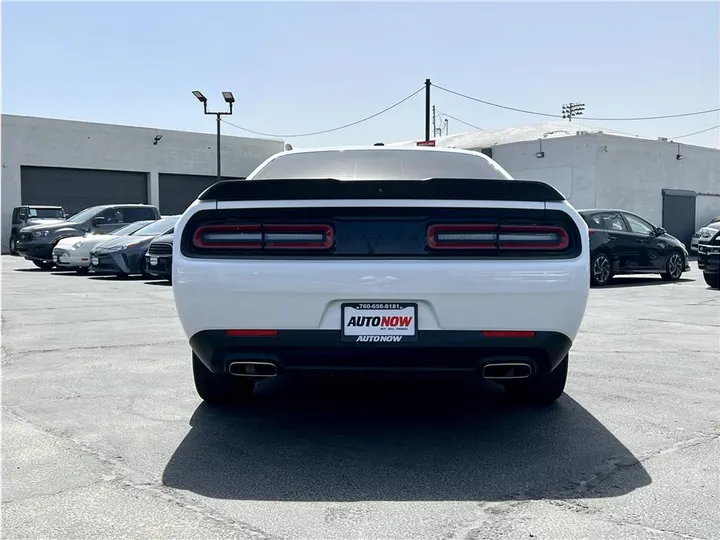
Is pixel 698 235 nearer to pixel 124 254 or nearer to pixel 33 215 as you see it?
pixel 124 254

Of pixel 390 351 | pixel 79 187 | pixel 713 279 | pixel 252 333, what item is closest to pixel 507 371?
pixel 390 351

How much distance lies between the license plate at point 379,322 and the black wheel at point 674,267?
12.5 meters

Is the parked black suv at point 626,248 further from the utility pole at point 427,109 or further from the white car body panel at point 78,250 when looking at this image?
the utility pole at point 427,109

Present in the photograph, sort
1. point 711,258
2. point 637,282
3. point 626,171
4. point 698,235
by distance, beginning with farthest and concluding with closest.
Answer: point 626,171, point 698,235, point 637,282, point 711,258

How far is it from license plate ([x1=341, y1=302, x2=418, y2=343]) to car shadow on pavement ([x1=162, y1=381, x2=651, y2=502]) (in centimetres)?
57

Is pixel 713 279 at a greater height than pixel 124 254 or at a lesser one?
lesser

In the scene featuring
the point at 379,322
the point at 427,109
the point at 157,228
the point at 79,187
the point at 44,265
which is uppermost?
the point at 427,109

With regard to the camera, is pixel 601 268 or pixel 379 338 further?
pixel 601 268

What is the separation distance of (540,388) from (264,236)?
1942mm

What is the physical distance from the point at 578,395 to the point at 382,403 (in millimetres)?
1273

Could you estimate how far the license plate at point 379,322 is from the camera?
3.39m

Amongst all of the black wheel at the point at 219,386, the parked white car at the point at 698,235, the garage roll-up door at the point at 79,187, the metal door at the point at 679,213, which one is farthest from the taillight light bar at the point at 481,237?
the garage roll-up door at the point at 79,187

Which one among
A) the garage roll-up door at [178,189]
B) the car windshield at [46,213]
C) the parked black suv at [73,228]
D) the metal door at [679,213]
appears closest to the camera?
the parked black suv at [73,228]

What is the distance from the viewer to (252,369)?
359 centimetres
